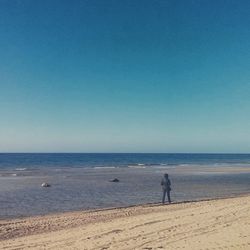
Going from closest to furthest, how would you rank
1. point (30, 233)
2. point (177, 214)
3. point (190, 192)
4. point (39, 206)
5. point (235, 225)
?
point (235, 225), point (30, 233), point (177, 214), point (39, 206), point (190, 192)

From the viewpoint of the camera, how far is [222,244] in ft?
36.8

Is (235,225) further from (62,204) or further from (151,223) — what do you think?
(62,204)

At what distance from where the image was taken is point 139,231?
43.9ft

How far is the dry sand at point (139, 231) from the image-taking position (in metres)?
11.6

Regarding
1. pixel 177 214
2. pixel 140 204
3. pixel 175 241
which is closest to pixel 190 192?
pixel 140 204

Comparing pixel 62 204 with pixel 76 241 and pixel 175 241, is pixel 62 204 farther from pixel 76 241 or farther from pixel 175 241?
pixel 175 241

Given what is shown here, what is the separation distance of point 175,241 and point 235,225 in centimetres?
310

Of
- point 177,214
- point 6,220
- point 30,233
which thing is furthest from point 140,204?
point 30,233

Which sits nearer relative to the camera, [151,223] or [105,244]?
[105,244]

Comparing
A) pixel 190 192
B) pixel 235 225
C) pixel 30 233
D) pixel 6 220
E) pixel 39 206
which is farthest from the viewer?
pixel 190 192

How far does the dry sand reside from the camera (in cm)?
1159

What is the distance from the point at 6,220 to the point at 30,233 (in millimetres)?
3765

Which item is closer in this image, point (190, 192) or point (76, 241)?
point (76, 241)

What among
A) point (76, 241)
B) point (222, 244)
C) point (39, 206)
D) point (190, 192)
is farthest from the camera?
point (190, 192)
